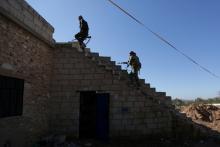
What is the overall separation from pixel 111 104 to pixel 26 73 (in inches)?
172

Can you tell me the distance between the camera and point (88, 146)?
42.9ft

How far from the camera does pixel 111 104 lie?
1413 centimetres

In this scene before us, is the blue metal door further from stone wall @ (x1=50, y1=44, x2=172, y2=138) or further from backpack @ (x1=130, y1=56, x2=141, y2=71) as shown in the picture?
backpack @ (x1=130, y1=56, x2=141, y2=71)

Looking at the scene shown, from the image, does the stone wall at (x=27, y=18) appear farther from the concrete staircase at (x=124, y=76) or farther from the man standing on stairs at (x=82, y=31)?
the concrete staircase at (x=124, y=76)

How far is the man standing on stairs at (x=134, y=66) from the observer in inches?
571

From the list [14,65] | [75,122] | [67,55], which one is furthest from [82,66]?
[14,65]

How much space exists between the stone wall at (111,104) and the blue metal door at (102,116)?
8.4 inches

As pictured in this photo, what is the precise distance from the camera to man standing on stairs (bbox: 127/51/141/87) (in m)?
14.5

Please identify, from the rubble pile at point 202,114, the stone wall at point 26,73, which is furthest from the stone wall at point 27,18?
the rubble pile at point 202,114

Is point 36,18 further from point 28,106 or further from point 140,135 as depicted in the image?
point 140,135

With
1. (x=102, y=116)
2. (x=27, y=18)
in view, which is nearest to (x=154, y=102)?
(x=102, y=116)

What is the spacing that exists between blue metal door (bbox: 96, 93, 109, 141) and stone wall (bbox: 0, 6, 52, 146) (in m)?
2.33

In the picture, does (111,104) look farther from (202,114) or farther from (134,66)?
(202,114)

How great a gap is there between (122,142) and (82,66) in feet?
12.6
